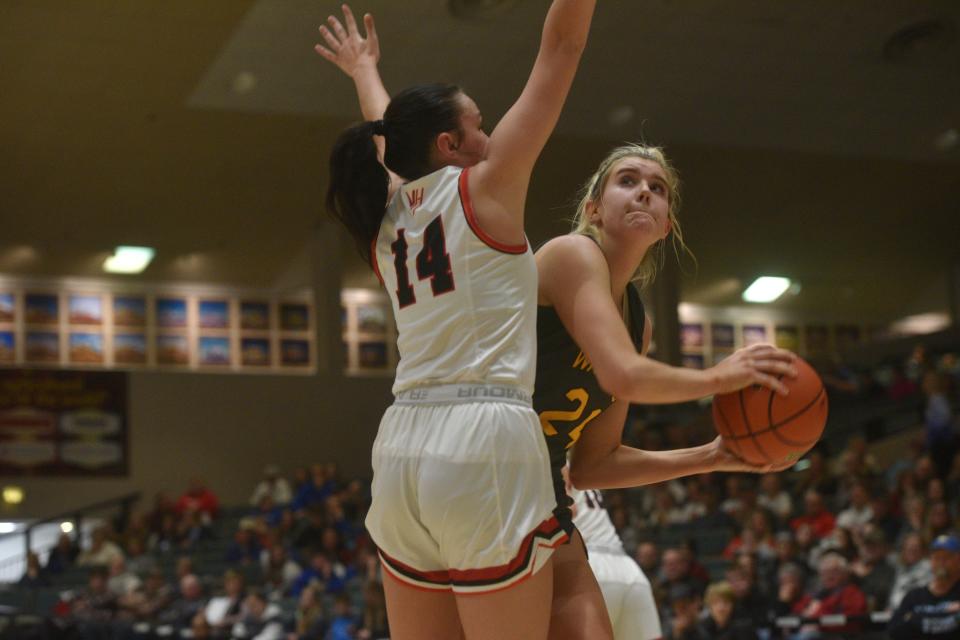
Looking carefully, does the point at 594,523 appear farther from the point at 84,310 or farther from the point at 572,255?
the point at 84,310

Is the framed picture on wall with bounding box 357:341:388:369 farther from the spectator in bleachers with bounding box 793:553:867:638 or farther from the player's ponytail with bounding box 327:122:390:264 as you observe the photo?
the player's ponytail with bounding box 327:122:390:264

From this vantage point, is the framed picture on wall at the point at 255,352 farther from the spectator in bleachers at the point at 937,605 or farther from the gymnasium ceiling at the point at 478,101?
the spectator in bleachers at the point at 937,605

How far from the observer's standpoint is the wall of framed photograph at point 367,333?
22.6m

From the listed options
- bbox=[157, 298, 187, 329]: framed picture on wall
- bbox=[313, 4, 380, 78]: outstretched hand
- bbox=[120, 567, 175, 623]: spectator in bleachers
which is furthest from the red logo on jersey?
bbox=[157, 298, 187, 329]: framed picture on wall

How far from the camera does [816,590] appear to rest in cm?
952

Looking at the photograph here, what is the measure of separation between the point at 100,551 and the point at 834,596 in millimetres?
10891

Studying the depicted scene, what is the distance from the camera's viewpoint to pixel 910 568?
9000 mm

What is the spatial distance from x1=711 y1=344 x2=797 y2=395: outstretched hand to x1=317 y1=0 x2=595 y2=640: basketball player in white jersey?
1.38 feet

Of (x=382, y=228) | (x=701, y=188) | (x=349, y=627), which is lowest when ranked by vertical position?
(x=349, y=627)

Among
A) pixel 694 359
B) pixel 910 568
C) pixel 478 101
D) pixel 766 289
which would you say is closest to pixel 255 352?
pixel 694 359

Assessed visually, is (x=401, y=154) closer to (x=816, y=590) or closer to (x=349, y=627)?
(x=816, y=590)

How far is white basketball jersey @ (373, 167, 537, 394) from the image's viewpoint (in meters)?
2.67

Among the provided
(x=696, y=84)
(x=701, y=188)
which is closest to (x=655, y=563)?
(x=696, y=84)

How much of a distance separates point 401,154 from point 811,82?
14.1 meters
